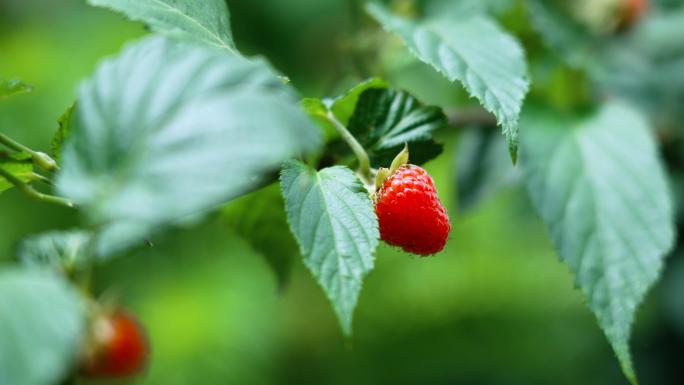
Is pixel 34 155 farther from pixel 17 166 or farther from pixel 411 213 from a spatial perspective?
pixel 411 213

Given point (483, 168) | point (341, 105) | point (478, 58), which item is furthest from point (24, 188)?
point (483, 168)

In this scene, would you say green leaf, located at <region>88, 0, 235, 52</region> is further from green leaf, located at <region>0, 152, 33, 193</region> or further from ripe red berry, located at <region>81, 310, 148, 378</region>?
ripe red berry, located at <region>81, 310, 148, 378</region>

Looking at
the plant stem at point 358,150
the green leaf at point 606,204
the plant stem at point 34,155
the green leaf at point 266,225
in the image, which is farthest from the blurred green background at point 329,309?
the plant stem at point 34,155

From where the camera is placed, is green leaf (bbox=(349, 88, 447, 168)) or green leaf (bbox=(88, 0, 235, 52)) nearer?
green leaf (bbox=(88, 0, 235, 52))

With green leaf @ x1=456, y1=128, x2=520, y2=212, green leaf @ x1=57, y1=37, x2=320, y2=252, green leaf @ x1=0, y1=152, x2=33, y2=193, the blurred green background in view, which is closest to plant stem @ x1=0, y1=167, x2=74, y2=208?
green leaf @ x1=0, y1=152, x2=33, y2=193

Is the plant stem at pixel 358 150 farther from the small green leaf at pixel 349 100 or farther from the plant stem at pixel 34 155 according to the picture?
the plant stem at pixel 34 155

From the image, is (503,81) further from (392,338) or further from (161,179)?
(392,338)
